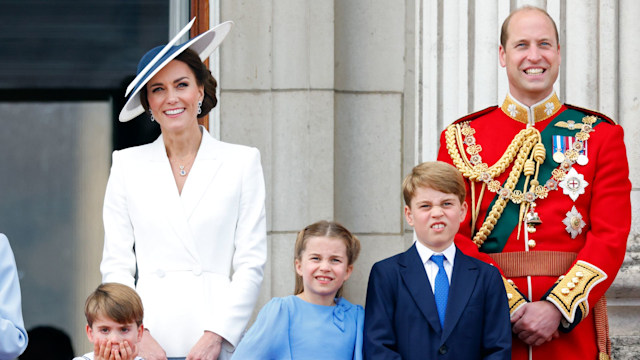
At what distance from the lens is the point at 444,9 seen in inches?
213

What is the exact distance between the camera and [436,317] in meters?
3.46

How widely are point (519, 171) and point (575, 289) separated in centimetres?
49

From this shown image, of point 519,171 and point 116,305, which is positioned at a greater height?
point 519,171

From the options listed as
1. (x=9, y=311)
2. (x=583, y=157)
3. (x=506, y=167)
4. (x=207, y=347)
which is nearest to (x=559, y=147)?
(x=583, y=157)

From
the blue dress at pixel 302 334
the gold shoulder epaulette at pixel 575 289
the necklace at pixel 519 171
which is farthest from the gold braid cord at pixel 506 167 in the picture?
the blue dress at pixel 302 334

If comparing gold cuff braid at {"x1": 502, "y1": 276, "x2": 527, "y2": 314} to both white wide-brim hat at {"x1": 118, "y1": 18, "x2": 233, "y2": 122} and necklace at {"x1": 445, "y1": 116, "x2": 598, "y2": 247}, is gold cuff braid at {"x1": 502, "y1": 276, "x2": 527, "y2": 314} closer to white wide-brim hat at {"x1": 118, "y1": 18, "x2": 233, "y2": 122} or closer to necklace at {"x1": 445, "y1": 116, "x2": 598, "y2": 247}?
necklace at {"x1": 445, "y1": 116, "x2": 598, "y2": 247}

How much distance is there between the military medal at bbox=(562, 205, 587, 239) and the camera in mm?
3672

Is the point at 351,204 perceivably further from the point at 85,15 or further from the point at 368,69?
the point at 85,15

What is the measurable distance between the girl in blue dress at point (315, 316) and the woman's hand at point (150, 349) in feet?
0.82

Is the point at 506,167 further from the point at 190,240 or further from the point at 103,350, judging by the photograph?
the point at 103,350

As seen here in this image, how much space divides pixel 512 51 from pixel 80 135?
9.32 ft

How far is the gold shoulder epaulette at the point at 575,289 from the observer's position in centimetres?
351

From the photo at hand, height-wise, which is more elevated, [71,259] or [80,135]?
[80,135]

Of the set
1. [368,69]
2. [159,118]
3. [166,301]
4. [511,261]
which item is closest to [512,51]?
[511,261]
